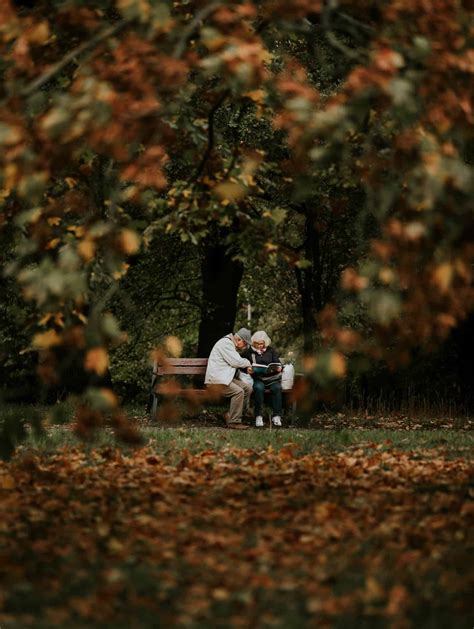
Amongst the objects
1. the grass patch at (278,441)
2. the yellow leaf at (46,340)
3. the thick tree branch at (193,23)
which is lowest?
the grass patch at (278,441)

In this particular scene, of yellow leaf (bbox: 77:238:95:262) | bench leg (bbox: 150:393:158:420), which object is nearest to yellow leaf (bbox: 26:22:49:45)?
yellow leaf (bbox: 77:238:95:262)

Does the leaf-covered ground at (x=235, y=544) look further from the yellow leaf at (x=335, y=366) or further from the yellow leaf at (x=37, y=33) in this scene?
the yellow leaf at (x=37, y=33)

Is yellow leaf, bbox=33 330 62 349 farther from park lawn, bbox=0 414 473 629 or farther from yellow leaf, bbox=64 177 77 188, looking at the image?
yellow leaf, bbox=64 177 77 188

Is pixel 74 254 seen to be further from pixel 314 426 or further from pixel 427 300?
pixel 314 426

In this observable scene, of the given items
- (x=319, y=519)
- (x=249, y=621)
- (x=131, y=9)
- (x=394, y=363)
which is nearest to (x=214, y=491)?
(x=319, y=519)

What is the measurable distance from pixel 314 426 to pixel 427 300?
11.4m

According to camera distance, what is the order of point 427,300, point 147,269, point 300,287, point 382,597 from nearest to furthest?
1. point 382,597
2. point 427,300
3. point 300,287
4. point 147,269

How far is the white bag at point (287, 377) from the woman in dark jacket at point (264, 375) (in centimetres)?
39

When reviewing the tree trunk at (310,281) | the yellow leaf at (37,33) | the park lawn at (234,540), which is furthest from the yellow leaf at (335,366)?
the tree trunk at (310,281)

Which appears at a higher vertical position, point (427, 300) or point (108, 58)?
point (108, 58)

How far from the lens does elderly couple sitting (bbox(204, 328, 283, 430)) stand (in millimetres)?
15945

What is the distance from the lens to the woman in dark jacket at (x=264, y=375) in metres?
16.2

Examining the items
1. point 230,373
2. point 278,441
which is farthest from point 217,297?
point 278,441

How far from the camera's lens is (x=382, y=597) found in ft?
15.2
